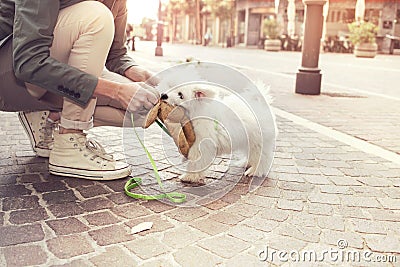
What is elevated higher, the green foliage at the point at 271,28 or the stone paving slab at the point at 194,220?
the green foliage at the point at 271,28

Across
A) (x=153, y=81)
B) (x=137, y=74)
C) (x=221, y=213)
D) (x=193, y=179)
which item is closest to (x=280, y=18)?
(x=137, y=74)

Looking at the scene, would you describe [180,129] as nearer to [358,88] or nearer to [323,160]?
[323,160]

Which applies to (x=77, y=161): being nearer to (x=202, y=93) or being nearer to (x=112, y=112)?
(x=112, y=112)

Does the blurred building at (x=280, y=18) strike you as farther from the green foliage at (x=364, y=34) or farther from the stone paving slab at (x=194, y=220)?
the stone paving slab at (x=194, y=220)

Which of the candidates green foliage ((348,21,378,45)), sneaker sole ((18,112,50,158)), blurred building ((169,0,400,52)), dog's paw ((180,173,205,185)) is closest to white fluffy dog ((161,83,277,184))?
dog's paw ((180,173,205,185))

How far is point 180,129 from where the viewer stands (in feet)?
7.66

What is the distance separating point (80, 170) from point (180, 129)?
597 millimetres

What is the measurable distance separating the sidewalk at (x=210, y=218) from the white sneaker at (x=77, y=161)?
0.16ft

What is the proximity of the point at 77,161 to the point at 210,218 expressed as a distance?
0.86 meters

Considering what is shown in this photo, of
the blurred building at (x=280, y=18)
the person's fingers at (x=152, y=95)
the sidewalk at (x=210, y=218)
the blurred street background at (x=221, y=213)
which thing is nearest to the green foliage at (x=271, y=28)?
the blurred building at (x=280, y=18)

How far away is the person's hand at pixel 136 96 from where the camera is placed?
193cm

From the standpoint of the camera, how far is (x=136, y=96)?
6.31 ft

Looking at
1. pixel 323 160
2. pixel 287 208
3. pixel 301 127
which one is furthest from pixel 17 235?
pixel 301 127

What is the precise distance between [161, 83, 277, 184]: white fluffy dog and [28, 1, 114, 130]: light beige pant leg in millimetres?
398
